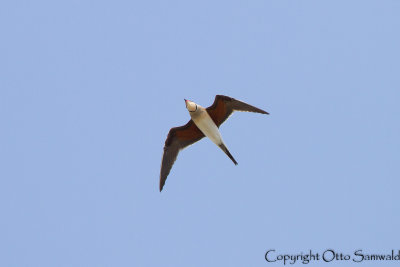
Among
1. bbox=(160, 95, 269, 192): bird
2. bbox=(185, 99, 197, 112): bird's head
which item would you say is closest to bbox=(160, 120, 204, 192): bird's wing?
bbox=(160, 95, 269, 192): bird

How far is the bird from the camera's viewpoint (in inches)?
653

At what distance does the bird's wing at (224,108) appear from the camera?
1644cm

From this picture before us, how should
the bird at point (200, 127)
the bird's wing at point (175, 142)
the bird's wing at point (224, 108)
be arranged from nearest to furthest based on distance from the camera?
the bird's wing at point (224, 108) < the bird at point (200, 127) < the bird's wing at point (175, 142)

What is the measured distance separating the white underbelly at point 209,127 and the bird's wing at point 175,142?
684mm

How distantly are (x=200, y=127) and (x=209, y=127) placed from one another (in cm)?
31

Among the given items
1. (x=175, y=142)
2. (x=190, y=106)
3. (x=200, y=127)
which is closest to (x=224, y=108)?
(x=200, y=127)

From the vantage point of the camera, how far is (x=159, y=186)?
1736 centimetres

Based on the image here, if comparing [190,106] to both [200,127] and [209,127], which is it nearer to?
[200,127]

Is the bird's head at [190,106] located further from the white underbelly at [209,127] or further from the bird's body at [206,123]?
the white underbelly at [209,127]

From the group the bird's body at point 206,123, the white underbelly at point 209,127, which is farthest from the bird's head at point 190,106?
the white underbelly at point 209,127

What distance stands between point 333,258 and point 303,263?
2.71 feet

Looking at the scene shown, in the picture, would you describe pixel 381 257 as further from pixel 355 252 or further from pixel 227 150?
pixel 227 150

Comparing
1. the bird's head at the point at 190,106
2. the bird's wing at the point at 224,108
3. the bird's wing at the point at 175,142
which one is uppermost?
the bird's head at the point at 190,106

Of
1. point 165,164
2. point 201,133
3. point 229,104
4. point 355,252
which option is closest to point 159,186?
point 165,164
